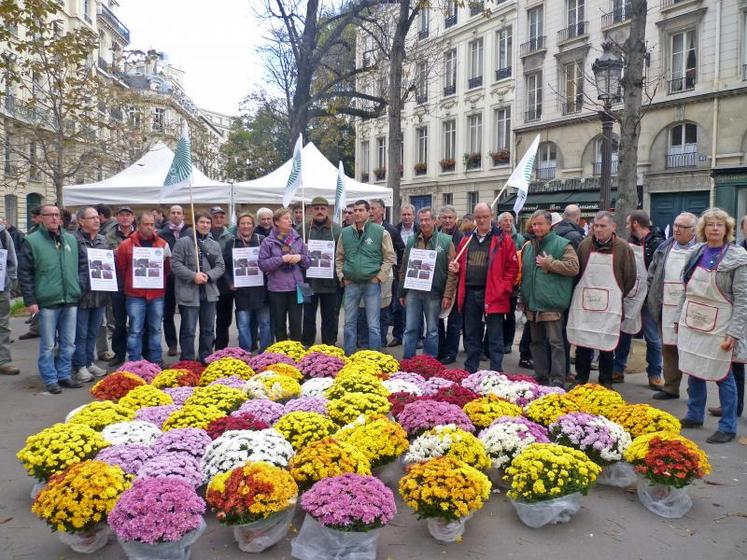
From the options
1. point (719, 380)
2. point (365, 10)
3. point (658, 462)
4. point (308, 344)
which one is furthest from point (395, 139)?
point (658, 462)

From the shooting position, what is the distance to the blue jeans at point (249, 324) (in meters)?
8.93

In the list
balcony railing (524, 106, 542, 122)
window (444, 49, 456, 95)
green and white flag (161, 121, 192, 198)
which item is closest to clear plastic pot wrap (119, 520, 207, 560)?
green and white flag (161, 121, 192, 198)

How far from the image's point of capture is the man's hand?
23.5 ft

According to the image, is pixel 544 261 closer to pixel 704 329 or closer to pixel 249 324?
pixel 704 329

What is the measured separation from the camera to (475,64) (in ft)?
119

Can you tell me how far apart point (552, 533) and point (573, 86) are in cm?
2894

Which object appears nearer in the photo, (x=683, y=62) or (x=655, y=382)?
(x=655, y=382)

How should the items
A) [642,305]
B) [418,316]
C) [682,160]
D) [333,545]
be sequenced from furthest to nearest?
1. [682,160]
2. [418,316]
3. [642,305]
4. [333,545]

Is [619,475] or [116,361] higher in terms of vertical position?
[116,361]

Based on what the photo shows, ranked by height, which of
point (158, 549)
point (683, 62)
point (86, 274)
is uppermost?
point (683, 62)

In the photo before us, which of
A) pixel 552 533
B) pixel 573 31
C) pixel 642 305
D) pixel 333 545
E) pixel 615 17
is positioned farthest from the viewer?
pixel 573 31

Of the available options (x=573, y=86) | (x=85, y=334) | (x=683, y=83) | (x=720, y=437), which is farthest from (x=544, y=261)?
(x=573, y=86)

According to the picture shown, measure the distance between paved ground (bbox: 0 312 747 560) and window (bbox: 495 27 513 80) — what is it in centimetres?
3123

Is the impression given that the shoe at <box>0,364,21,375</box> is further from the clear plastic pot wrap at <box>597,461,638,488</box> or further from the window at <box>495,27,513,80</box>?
the window at <box>495,27,513,80</box>
